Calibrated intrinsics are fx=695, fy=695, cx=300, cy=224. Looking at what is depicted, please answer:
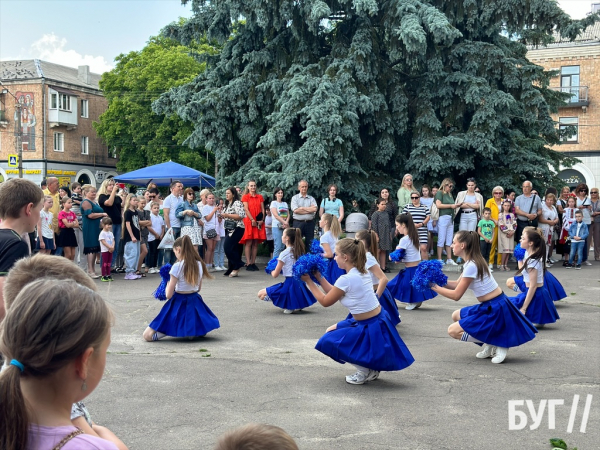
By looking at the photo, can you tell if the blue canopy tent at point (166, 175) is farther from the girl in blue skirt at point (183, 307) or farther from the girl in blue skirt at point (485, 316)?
the girl in blue skirt at point (485, 316)

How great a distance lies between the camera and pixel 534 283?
990cm

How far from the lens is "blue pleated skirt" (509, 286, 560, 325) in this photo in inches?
402

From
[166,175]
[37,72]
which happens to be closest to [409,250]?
[166,175]

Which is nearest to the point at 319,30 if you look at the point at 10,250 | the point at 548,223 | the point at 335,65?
the point at 335,65

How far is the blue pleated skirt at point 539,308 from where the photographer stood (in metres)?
10.2

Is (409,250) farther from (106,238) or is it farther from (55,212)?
(55,212)

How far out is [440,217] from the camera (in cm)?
1814

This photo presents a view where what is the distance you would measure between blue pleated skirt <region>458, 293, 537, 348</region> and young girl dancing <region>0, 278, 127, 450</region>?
21.6 feet

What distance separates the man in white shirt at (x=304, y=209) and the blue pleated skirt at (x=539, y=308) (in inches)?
317

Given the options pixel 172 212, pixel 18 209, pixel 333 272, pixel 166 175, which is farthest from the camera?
pixel 166 175

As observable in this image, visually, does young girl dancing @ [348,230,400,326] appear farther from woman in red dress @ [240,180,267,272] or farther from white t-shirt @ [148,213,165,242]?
white t-shirt @ [148,213,165,242]

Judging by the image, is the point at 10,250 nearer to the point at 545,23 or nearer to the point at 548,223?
the point at 548,223

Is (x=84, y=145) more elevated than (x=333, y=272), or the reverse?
(x=84, y=145)

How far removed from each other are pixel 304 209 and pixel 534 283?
8.43 metres
